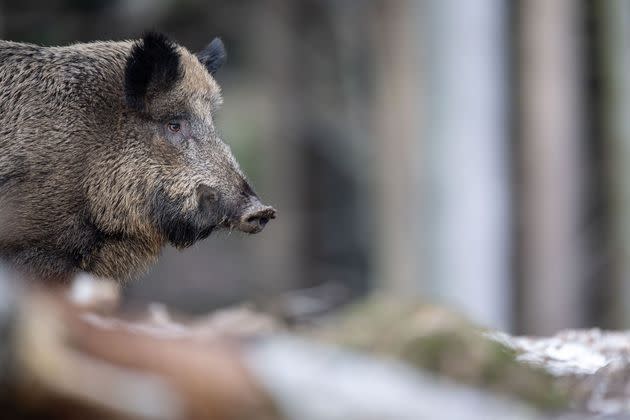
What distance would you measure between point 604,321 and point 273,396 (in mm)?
14390

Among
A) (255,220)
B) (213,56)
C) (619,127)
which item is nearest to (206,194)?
(255,220)

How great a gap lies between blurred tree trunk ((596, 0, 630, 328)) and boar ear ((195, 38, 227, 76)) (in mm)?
8541

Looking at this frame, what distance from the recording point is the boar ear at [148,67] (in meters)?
7.06

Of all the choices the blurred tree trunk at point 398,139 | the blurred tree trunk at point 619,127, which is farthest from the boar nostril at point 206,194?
the blurred tree trunk at point 619,127

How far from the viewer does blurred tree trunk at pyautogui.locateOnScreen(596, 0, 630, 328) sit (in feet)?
51.1

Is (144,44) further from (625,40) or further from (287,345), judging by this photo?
(625,40)

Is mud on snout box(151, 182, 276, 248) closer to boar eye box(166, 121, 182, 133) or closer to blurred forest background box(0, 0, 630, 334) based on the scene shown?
boar eye box(166, 121, 182, 133)

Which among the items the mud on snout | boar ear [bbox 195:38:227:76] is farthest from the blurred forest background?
the mud on snout

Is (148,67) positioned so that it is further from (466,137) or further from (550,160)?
(550,160)

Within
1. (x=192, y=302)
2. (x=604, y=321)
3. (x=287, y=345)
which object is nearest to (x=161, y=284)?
(x=192, y=302)

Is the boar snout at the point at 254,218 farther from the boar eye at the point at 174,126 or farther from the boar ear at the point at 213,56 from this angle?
the boar ear at the point at 213,56

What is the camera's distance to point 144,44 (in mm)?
7129

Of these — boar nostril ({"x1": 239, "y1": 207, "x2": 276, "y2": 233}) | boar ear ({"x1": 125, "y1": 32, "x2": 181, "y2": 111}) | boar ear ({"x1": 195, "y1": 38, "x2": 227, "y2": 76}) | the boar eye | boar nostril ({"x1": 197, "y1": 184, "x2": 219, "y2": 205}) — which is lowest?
boar nostril ({"x1": 239, "y1": 207, "x2": 276, "y2": 233})

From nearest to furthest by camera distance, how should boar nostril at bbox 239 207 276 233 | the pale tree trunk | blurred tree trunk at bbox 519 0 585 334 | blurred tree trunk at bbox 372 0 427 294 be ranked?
boar nostril at bbox 239 207 276 233 → the pale tree trunk → blurred tree trunk at bbox 519 0 585 334 → blurred tree trunk at bbox 372 0 427 294
